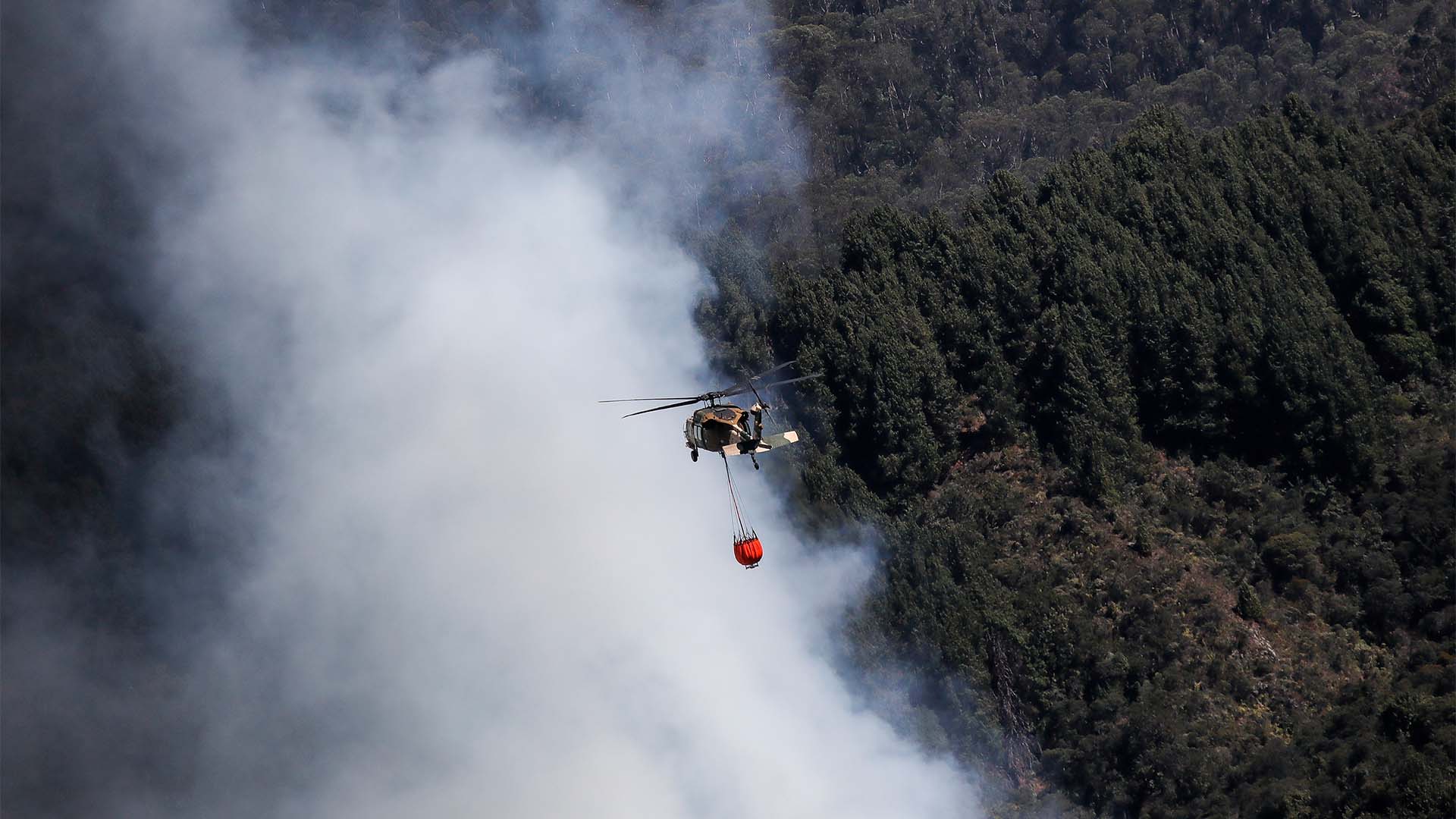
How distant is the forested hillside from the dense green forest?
6.4 inches

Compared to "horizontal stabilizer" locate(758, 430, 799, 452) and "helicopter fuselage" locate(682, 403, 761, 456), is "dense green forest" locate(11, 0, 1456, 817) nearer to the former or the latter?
"horizontal stabilizer" locate(758, 430, 799, 452)

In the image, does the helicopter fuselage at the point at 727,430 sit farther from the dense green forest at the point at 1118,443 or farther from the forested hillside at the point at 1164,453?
the dense green forest at the point at 1118,443

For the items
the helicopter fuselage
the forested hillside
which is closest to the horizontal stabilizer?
the helicopter fuselage

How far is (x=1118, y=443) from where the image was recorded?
342 ft

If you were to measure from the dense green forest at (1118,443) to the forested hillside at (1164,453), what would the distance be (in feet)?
0.53

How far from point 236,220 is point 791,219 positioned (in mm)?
44700

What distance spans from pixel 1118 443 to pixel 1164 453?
147 inches

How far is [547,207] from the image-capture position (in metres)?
117

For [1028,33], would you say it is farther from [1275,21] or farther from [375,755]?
[375,755]

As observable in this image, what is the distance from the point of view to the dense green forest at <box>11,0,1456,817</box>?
93062mm

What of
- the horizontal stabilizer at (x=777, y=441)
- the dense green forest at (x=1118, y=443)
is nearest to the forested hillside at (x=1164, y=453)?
the dense green forest at (x=1118, y=443)

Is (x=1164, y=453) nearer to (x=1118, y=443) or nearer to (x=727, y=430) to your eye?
(x=1118, y=443)

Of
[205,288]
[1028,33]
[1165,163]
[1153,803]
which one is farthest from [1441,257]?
[1028,33]

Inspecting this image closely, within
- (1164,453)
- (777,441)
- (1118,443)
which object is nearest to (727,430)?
(777,441)
